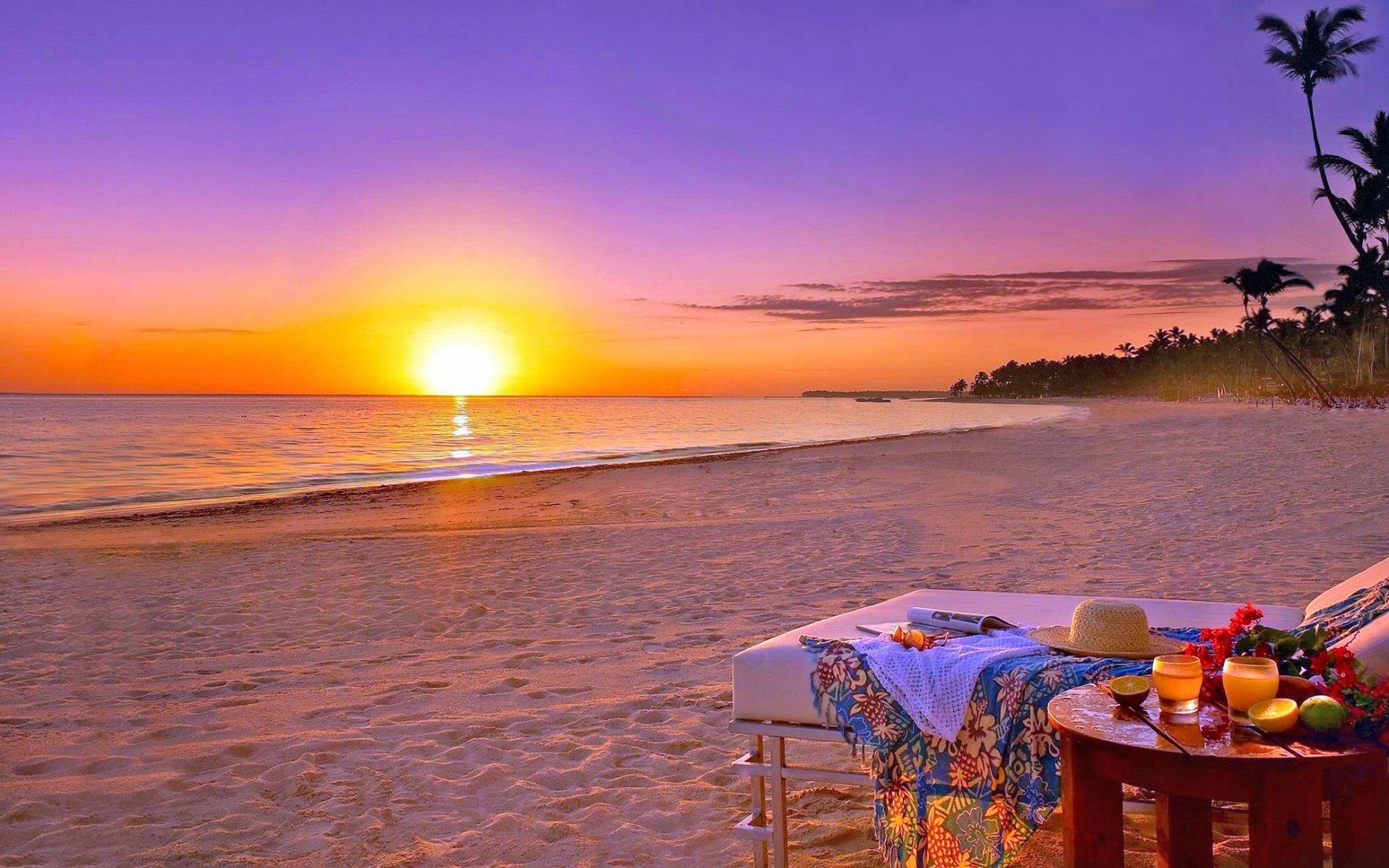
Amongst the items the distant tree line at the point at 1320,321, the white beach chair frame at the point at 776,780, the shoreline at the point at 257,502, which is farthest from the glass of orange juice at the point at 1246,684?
the distant tree line at the point at 1320,321

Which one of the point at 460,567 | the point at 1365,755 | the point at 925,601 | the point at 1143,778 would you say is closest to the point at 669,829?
the point at 925,601

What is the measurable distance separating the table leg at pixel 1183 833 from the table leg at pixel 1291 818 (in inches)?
15.9

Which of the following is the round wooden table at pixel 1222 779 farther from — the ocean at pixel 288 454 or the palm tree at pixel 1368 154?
the palm tree at pixel 1368 154

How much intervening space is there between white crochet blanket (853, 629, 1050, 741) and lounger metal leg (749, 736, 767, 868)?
1.74 ft

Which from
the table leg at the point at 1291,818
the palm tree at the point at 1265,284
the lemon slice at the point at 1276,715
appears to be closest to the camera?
the table leg at the point at 1291,818

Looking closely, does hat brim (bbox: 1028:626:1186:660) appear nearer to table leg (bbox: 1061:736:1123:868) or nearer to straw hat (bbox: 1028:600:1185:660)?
straw hat (bbox: 1028:600:1185:660)

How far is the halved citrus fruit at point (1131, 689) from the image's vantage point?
234 cm

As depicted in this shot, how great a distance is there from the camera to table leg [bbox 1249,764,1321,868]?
204 cm

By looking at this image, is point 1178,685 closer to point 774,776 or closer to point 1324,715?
point 1324,715

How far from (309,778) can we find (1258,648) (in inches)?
149

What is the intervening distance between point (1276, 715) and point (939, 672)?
0.99 meters

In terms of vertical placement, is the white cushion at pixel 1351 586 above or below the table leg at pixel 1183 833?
above

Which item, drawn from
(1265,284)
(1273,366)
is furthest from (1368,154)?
(1273,366)

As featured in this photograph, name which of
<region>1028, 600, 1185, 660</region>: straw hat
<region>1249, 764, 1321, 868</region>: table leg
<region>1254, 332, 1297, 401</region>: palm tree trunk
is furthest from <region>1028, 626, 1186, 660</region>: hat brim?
<region>1254, 332, 1297, 401</region>: palm tree trunk
